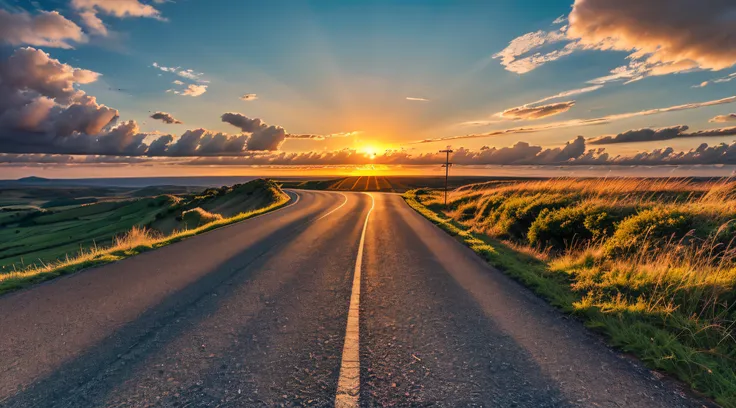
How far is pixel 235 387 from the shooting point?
331 centimetres

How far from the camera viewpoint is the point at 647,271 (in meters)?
6.62

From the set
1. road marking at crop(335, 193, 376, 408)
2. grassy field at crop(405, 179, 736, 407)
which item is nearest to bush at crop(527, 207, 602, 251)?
grassy field at crop(405, 179, 736, 407)

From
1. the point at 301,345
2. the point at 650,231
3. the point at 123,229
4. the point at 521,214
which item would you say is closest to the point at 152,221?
the point at 123,229

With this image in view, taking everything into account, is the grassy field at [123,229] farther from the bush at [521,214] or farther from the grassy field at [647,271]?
the bush at [521,214]

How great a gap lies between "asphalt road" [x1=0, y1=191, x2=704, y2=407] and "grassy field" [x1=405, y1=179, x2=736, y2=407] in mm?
476

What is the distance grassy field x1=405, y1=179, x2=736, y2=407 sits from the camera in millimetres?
4148

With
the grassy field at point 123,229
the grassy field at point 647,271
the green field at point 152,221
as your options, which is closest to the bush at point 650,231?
the grassy field at point 647,271

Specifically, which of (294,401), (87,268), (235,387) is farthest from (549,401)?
(87,268)

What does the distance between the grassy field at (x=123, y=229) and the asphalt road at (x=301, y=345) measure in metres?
1.74

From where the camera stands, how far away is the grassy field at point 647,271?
4.15m

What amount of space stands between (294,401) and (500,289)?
5.18 meters

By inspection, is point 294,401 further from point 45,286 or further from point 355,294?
point 45,286

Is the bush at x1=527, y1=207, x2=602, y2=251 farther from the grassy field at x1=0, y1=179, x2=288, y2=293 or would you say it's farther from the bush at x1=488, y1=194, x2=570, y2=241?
the grassy field at x1=0, y1=179, x2=288, y2=293

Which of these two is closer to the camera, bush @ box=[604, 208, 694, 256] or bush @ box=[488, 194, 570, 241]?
bush @ box=[604, 208, 694, 256]
